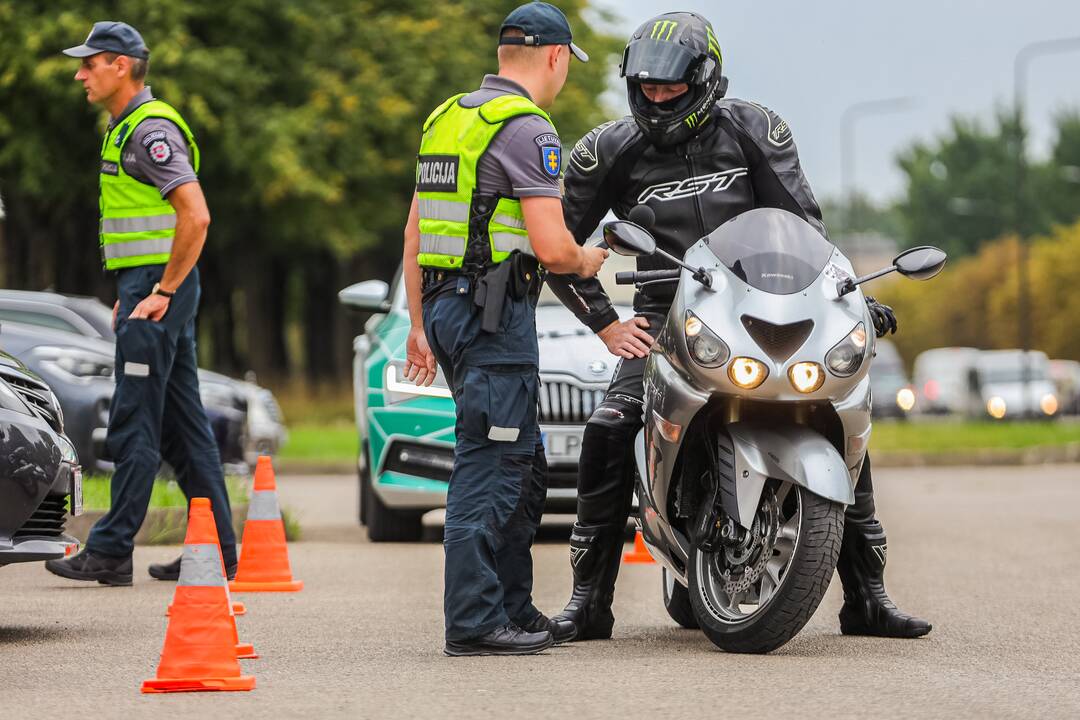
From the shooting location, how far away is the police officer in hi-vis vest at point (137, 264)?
8.40m

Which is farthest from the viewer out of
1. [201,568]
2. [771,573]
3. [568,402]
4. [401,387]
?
[401,387]

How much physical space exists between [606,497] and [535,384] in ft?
2.07

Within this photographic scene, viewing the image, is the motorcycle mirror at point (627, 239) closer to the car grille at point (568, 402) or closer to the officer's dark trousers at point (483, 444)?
the officer's dark trousers at point (483, 444)

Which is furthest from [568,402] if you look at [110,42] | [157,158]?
[110,42]

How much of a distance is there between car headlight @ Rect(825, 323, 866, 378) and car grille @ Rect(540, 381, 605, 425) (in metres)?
4.20

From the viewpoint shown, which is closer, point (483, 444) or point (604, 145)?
point (483, 444)

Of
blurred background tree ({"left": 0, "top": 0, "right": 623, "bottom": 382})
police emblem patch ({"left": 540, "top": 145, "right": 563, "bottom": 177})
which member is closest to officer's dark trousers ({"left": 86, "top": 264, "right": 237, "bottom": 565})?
police emblem patch ({"left": 540, "top": 145, "right": 563, "bottom": 177})

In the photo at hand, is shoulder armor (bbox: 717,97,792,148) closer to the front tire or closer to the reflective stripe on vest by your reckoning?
the front tire

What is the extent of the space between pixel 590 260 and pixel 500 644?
1.21 meters

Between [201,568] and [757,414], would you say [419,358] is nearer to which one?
[757,414]

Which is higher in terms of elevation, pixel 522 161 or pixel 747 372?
pixel 522 161

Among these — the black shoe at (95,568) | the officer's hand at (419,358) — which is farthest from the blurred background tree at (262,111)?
the officer's hand at (419,358)

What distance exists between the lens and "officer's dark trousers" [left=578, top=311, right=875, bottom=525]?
6980 mm

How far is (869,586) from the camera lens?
708 centimetres
